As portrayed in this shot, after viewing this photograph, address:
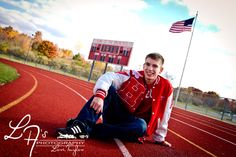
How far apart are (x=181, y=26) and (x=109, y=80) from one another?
56.6 ft

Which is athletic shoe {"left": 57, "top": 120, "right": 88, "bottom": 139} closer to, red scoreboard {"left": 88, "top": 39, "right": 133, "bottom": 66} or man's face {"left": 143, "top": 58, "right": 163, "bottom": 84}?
man's face {"left": 143, "top": 58, "right": 163, "bottom": 84}

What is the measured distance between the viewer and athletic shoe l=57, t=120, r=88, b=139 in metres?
3.10

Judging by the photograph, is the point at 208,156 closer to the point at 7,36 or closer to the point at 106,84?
the point at 106,84

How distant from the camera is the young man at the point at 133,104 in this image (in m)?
3.58

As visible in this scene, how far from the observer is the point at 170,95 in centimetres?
412

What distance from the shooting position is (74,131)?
3.13m

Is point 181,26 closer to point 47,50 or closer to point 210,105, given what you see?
point 210,105

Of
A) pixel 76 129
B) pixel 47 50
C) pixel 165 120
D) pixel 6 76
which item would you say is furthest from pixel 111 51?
pixel 47 50

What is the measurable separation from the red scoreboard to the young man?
2651 cm

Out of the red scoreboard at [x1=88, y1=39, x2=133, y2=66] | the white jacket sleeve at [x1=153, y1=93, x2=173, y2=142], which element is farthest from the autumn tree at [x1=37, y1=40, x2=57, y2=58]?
the white jacket sleeve at [x1=153, y1=93, x2=173, y2=142]

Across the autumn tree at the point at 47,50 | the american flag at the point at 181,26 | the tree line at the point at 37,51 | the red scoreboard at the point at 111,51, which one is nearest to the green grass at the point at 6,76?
the american flag at the point at 181,26

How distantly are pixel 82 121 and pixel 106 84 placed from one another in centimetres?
62

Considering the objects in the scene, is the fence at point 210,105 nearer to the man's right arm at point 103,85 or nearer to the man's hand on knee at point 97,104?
the man's right arm at point 103,85

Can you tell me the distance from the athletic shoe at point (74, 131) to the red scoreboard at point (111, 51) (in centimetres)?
2743
